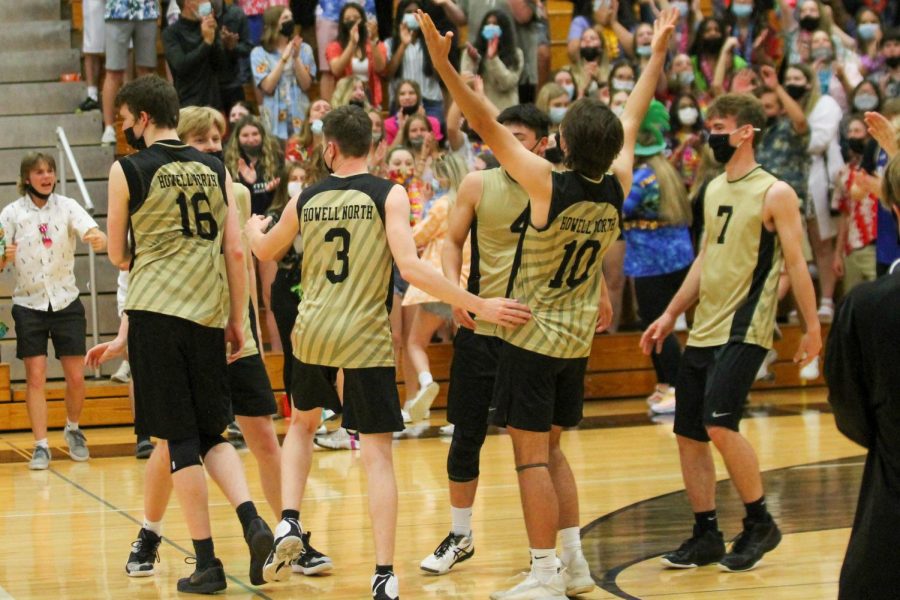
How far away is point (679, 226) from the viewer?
9852mm

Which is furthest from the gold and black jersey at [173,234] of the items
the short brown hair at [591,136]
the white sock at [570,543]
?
the white sock at [570,543]

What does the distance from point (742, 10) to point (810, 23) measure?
2.08 ft

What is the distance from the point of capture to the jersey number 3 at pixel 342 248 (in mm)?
4781

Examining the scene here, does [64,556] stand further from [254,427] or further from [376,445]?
[376,445]

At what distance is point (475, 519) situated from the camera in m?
6.39

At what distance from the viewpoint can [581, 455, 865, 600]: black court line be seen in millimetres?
5531

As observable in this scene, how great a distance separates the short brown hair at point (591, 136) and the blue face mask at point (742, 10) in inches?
328

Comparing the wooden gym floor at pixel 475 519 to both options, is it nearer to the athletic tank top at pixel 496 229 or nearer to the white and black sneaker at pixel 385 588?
the white and black sneaker at pixel 385 588

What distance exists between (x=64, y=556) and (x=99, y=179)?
20.6 feet

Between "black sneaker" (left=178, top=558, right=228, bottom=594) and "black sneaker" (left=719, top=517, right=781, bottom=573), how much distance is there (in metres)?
1.94

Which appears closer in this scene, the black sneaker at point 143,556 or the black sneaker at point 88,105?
the black sneaker at point 143,556

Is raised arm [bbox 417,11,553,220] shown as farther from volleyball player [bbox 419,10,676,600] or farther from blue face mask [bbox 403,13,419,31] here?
blue face mask [bbox 403,13,419,31]

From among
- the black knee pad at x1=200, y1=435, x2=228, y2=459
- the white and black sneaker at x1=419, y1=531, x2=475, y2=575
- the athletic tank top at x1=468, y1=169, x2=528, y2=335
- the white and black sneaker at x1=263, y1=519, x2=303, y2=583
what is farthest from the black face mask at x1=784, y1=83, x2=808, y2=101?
the white and black sneaker at x1=263, y1=519, x2=303, y2=583

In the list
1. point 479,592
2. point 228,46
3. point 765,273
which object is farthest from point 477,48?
point 479,592
